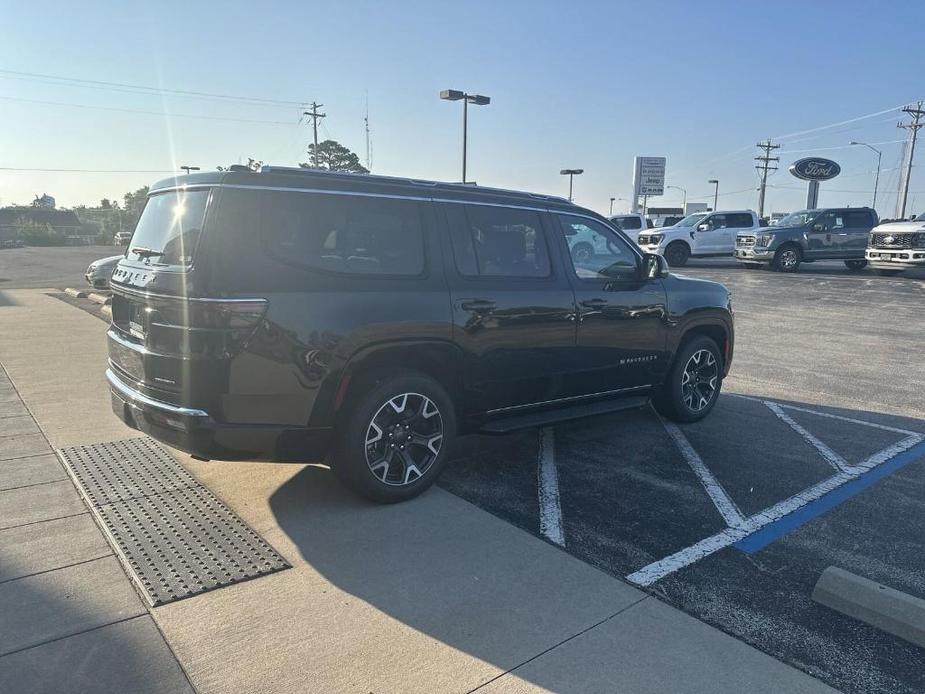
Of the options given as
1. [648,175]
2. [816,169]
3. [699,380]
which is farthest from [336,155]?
[699,380]

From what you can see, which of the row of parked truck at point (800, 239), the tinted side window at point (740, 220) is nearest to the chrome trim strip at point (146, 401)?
the row of parked truck at point (800, 239)

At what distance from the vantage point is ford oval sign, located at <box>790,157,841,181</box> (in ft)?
143

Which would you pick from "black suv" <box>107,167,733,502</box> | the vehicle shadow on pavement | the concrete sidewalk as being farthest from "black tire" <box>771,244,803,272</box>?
the concrete sidewalk

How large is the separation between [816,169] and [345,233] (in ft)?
157

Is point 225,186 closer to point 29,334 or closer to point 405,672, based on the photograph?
point 405,672

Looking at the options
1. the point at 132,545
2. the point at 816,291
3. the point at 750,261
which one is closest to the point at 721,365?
the point at 132,545

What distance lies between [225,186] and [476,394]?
6.50ft

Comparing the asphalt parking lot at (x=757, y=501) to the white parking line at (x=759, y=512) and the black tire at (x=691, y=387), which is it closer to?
the white parking line at (x=759, y=512)

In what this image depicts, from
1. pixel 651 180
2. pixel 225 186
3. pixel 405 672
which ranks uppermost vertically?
pixel 651 180

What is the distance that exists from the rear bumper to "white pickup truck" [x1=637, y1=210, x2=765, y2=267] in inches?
903

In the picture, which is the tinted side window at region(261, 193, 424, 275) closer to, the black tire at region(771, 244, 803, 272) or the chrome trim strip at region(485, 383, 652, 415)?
the chrome trim strip at region(485, 383, 652, 415)

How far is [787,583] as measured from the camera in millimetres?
3248

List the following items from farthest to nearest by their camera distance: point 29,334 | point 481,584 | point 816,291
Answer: point 816,291 → point 29,334 → point 481,584

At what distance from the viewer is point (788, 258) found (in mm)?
22438
